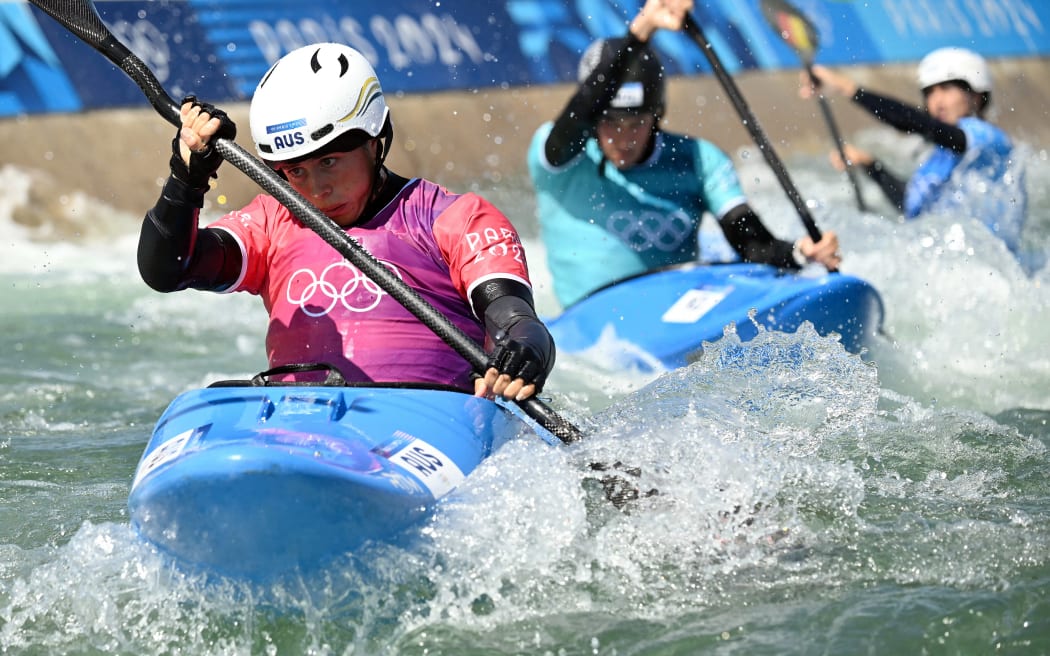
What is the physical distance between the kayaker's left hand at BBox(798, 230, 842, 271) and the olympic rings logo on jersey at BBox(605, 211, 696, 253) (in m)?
0.58

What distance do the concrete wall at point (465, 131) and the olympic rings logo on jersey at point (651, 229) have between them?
347 cm

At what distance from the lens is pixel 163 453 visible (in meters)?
3.29

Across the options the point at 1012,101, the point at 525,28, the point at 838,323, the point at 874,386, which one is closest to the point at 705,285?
the point at 838,323

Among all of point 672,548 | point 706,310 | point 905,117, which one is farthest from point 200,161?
point 905,117

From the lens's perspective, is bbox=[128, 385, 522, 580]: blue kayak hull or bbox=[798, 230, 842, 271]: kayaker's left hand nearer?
bbox=[128, 385, 522, 580]: blue kayak hull

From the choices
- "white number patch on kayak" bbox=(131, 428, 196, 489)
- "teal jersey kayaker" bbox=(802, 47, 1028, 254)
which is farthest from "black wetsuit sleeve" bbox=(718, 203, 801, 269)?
"white number patch on kayak" bbox=(131, 428, 196, 489)

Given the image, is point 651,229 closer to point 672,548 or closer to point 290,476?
point 672,548

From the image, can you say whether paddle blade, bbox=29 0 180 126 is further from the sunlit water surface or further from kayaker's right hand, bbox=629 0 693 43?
kayaker's right hand, bbox=629 0 693 43

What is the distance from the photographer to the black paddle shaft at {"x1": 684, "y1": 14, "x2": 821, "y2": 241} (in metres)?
6.57

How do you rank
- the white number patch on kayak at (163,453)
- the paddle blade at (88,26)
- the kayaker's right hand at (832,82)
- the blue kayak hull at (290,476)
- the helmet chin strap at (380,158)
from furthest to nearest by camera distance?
the kayaker's right hand at (832,82)
the paddle blade at (88,26)
the helmet chin strap at (380,158)
the white number patch on kayak at (163,453)
the blue kayak hull at (290,476)

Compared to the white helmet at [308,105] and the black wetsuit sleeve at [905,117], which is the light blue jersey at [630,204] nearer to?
the black wetsuit sleeve at [905,117]

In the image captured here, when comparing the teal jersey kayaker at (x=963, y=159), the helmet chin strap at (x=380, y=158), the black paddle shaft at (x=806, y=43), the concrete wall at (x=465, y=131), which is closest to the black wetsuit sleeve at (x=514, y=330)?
the helmet chin strap at (x=380, y=158)

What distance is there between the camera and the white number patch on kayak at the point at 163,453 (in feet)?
10.5

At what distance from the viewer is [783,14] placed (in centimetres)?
936
